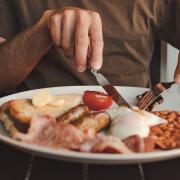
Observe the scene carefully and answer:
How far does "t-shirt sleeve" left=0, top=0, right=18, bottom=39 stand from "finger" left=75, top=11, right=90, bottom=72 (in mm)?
463

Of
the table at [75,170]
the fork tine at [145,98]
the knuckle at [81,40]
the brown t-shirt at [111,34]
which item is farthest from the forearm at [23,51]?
the table at [75,170]

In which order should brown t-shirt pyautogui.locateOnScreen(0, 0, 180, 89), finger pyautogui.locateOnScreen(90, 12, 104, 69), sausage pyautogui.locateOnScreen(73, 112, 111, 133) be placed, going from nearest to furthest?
sausage pyautogui.locateOnScreen(73, 112, 111, 133), finger pyautogui.locateOnScreen(90, 12, 104, 69), brown t-shirt pyautogui.locateOnScreen(0, 0, 180, 89)

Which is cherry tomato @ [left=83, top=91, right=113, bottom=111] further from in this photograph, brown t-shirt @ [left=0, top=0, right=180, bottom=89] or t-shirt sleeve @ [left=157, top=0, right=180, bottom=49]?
t-shirt sleeve @ [left=157, top=0, right=180, bottom=49]

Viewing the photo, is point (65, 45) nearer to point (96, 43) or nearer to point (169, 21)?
point (96, 43)

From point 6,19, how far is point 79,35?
1.63ft

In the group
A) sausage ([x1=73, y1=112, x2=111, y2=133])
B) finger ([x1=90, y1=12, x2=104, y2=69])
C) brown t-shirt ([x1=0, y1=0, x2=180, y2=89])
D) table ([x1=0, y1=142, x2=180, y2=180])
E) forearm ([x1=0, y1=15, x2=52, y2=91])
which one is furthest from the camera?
brown t-shirt ([x1=0, y1=0, x2=180, y2=89])

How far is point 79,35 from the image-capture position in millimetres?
1154

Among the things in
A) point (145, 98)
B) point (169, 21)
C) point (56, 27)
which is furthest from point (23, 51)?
point (169, 21)

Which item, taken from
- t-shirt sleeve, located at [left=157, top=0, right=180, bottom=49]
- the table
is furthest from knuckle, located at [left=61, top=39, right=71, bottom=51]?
t-shirt sleeve, located at [left=157, top=0, right=180, bottom=49]

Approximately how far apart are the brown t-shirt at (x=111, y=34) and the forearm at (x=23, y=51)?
10cm

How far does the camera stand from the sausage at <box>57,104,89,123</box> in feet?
3.25

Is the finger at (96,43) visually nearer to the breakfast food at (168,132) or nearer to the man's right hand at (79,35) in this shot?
the man's right hand at (79,35)

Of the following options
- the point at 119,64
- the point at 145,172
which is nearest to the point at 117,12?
the point at 119,64

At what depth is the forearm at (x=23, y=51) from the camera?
1358 mm
